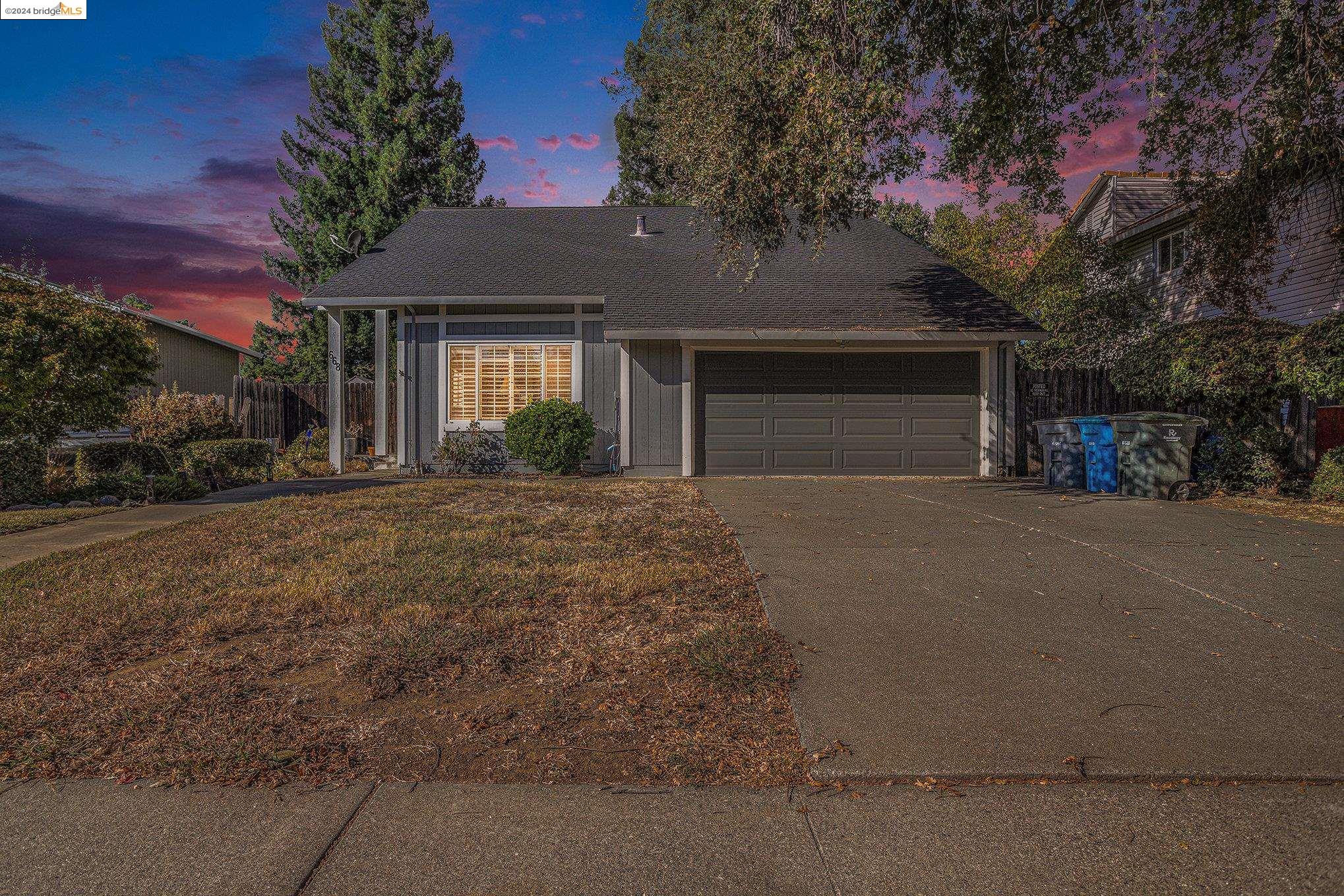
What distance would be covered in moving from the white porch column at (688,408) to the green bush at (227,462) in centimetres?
677

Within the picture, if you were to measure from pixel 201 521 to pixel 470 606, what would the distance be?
435 cm

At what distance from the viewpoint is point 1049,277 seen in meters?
19.1

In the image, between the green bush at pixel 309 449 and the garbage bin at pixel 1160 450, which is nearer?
the garbage bin at pixel 1160 450

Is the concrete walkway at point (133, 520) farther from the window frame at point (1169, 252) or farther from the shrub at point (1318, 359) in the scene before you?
the window frame at point (1169, 252)

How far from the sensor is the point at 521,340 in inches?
544

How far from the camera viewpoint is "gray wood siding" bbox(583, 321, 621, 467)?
44.9ft

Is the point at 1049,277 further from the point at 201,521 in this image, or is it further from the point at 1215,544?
the point at 201,521

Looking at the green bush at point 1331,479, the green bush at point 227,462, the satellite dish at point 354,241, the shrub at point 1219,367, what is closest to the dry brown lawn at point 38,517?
the green bush at point 227,462

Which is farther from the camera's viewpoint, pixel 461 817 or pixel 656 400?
pixel 656 400

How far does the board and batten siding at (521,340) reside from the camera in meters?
13.7

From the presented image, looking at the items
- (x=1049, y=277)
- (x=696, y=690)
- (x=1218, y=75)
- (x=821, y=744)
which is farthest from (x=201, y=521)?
(x=1049, y=277)

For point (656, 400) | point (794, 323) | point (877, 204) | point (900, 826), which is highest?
point (877, 204)

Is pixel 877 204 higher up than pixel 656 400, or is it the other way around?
pixel 877 204

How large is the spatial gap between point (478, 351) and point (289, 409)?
7696 mm
